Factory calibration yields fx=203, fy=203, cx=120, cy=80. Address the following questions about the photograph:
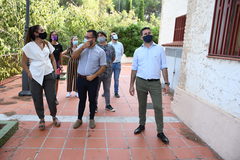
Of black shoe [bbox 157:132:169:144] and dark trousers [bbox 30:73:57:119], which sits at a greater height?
dark trousers [bbox 30:73:57:119]

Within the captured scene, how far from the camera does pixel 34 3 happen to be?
8.24m

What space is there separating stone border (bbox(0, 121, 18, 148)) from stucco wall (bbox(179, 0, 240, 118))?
134 inches

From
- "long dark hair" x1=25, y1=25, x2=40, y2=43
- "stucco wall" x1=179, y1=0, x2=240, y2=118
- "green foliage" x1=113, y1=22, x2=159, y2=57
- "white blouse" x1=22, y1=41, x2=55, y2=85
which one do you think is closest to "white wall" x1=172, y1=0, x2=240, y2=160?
"stucco wall" x1=179, y1=0, x2=240, y2=118

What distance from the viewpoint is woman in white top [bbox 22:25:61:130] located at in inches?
135

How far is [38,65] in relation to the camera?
345 centimetres

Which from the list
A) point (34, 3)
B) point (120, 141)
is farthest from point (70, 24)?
point (120, 141)

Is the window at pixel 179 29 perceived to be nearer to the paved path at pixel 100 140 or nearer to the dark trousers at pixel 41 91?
the paved path at pixel 100 140

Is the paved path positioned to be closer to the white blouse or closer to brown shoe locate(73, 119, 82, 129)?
brown shoe locate(73, 119, 82, 129)

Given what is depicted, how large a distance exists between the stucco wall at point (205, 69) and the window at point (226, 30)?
0.39 ft

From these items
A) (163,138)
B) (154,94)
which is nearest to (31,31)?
(154,94)

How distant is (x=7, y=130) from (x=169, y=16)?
7.33 metres

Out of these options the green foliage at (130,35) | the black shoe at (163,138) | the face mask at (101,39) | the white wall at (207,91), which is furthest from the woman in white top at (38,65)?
the green foliage at (130,35)

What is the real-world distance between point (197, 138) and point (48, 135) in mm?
2655

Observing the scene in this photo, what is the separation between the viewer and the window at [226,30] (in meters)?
3.07
